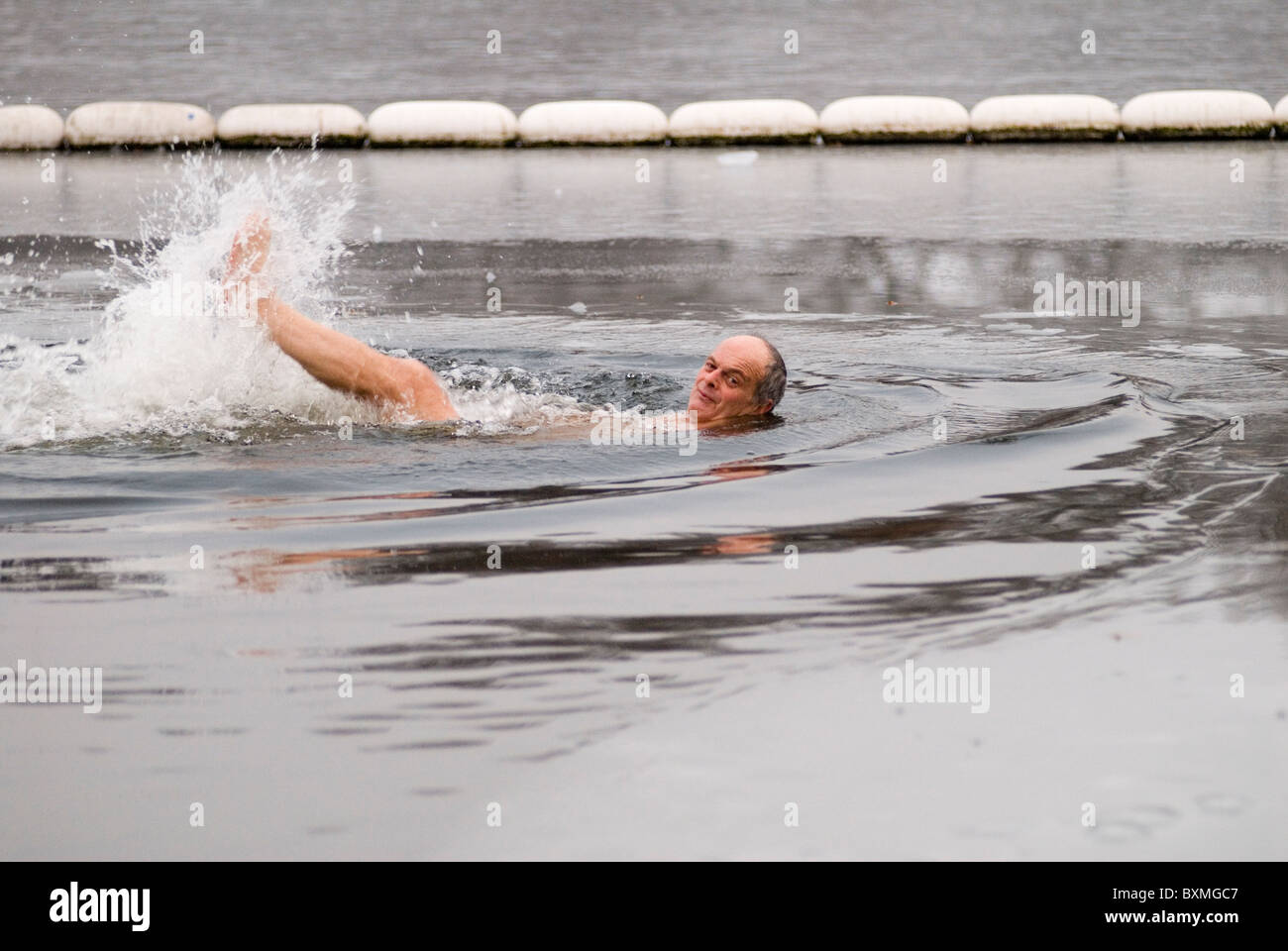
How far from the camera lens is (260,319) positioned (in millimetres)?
7648

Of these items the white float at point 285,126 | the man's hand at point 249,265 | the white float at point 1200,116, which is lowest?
the man's hand at point 249,265

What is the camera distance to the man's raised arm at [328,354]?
7590 millimetres

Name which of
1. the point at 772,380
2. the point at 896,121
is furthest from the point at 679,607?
the point at 896,121

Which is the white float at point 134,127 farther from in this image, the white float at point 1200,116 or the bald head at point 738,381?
the bald head at point 738,381

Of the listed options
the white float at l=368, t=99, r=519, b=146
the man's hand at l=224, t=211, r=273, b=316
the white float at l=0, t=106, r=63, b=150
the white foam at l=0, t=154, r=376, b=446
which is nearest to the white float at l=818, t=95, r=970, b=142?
the white float at l=368, t=99, r=519, b=146

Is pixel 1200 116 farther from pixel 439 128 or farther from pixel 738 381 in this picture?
pixel 738 381

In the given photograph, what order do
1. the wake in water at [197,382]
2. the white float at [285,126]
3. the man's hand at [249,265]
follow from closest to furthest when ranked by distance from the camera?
the man's hand at [249,265] → the wake in water at [197,382] → the white float at [285,126]

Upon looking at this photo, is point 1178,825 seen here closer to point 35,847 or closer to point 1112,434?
point 35,847

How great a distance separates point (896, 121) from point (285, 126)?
29.4 feet

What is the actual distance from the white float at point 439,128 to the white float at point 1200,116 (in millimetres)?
9367

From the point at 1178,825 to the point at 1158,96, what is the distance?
2593 cm

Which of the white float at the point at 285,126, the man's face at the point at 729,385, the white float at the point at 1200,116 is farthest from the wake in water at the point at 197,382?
the white float at the point at 1200,116

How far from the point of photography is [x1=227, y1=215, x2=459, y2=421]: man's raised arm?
759cm

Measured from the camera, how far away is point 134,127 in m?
27.4
